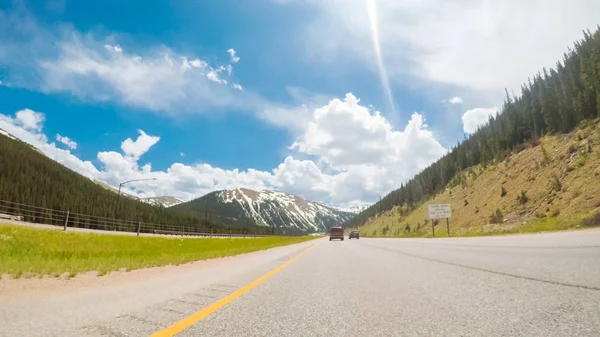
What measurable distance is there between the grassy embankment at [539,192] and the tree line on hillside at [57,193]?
209 ft

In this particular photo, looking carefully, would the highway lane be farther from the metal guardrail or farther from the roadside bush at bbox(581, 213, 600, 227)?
the roadside bush at bbox(581, 213, 600, 227)

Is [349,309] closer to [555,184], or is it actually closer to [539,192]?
[555,184]

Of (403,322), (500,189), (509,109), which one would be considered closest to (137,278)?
(403,322)

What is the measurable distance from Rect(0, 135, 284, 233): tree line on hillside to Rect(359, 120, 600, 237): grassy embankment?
209 feet

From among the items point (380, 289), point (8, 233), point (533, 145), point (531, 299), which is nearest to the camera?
point (531, 299)

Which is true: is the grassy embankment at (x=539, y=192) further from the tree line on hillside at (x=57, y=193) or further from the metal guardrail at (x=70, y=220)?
the tree line on hillside at (x=57, y=193)

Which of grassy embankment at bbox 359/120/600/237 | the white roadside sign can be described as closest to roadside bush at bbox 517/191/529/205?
grassy embankment at bbox 359/120/600/237

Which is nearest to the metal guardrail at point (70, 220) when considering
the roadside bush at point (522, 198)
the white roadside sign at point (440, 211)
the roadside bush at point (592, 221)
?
the roadside bush at point (592, 221)

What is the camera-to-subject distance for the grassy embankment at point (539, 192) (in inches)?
1518

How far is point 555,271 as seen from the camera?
19.7 ft

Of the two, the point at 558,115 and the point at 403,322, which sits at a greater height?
the point at 558,115

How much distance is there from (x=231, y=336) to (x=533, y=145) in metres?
92.9

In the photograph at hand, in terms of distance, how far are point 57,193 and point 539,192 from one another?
115m

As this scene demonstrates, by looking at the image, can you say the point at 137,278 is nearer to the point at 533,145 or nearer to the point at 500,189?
the point at 500,189
